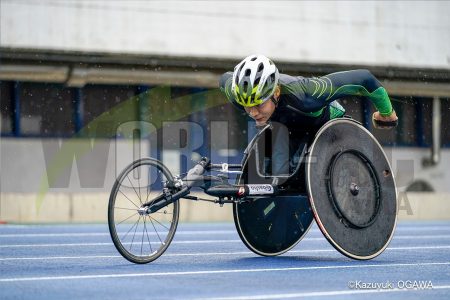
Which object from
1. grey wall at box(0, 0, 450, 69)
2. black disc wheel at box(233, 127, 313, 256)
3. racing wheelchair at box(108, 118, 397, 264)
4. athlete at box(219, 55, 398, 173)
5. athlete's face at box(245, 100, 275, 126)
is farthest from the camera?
grey wall at box(0, 0, 450, 69)

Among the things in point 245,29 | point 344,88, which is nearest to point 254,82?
point 344,88

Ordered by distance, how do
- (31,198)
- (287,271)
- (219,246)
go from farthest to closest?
1. (31,198)
2. (219,246)
3. (287,271)

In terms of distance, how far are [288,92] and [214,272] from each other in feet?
6.04

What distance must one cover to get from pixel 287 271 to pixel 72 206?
12.4 m

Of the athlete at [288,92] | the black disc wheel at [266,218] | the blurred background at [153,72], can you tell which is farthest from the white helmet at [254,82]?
the blurred background at [153,72]

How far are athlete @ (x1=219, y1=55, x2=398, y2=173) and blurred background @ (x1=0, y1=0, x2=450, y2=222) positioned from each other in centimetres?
1149

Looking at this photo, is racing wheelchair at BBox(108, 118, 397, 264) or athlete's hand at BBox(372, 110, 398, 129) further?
athlete's hand at BBox(372, 110, 398, 129)

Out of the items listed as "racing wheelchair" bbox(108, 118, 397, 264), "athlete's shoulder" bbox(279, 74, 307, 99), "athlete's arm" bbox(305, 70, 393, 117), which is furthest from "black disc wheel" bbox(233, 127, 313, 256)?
"athlete's arm" bbox(305, 70, 393, 117)

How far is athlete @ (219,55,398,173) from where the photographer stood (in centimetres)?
925

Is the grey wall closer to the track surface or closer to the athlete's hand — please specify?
the track surface

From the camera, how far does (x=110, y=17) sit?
23375mm

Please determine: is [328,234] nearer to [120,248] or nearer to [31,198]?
[120,248]

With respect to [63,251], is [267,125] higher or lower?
higher

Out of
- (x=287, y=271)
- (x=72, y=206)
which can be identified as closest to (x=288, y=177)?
(x=287, y=271)
